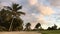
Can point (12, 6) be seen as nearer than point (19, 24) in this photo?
Yes

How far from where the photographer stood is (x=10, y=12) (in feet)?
157

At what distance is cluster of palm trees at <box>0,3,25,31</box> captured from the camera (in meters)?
48.1

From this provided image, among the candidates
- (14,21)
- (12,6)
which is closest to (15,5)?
(12,6)

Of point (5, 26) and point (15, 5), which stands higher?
point (15, 5)

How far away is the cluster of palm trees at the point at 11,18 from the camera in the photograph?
158 feet

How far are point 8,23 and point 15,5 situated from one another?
719 cm

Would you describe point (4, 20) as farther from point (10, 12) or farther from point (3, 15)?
point (10, 12)

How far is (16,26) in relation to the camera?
51.8 m

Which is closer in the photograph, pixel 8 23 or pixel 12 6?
pixel 12 6

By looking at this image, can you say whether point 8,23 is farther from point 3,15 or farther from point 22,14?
point 22,14

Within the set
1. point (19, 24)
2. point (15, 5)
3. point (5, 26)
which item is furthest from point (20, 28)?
point (15, 5)

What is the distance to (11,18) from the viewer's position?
49219 millimetres

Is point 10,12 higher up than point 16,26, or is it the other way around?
point 10,12

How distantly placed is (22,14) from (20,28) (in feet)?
18.4
